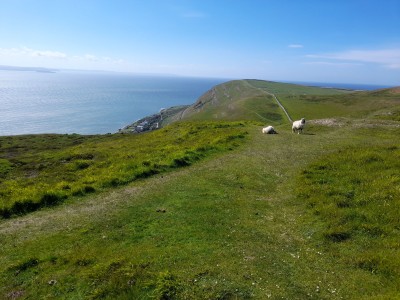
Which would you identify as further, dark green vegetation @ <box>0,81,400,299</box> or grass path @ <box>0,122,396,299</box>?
dark green vegetation @ <box>0,81,400,299</box>

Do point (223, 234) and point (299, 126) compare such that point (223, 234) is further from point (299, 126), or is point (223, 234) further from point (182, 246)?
point (299, 126)

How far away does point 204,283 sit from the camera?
11.6 m

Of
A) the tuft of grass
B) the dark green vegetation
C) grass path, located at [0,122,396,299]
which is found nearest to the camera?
grass path, located at [0,122,396,299]

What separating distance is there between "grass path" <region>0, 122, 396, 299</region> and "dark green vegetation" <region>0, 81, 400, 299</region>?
6cm

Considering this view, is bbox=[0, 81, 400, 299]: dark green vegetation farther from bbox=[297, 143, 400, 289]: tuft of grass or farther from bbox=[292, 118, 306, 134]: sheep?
bbox=[292, 118, 306, 134]: sheep

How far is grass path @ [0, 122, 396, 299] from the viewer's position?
11602mm

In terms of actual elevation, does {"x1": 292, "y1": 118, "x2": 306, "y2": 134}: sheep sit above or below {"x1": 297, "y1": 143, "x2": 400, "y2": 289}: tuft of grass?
above

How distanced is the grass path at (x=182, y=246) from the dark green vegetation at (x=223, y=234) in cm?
6

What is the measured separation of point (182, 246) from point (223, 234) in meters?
2.23

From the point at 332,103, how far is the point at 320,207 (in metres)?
146

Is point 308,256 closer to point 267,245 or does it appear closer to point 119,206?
point 267,245

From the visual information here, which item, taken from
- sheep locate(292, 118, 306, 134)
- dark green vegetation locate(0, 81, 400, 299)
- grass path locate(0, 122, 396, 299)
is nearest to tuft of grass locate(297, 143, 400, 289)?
dark green vegetation locate(0, 81, 400, 299)

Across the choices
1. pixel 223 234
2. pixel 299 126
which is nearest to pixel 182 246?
pixel 223 234

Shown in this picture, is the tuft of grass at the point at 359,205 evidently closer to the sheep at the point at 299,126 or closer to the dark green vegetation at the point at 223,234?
the dark green vegetation at the point at 223,234
